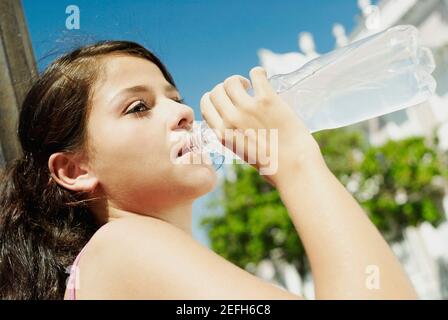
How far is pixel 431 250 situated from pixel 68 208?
2145 cm

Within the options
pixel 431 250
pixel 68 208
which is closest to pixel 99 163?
pixel 68 208

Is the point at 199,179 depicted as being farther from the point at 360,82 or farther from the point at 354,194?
the point at 354,194

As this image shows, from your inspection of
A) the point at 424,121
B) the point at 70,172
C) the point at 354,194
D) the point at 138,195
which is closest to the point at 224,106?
the point at 138,195

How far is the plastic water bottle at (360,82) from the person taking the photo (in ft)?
7.29

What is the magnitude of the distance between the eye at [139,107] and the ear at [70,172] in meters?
0.24

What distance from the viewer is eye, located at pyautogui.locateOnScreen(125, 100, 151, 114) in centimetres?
164

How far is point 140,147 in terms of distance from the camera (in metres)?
1.61

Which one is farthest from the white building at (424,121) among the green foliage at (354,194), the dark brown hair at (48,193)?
the dark brown hair at (48,193)

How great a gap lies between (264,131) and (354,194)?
18800 mm

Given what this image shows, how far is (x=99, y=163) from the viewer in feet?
5.57

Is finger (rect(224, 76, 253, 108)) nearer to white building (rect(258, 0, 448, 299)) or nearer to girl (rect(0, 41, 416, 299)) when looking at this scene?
girl (rect(0, 41, 416, 299))

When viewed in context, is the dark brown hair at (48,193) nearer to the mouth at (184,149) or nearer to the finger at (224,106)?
the mouth at (184,149)

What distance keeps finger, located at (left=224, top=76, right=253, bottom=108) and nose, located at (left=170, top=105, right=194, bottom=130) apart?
24 centimetres

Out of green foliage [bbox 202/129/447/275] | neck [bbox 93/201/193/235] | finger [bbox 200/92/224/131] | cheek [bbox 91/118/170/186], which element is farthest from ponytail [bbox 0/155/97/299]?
green foliage [bbox 202/129/447/275]
